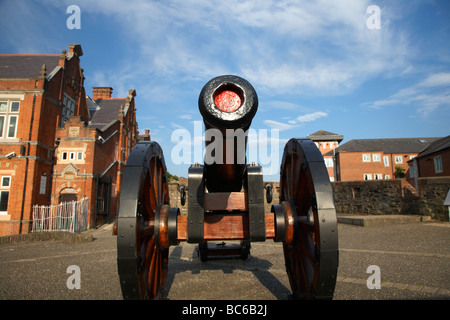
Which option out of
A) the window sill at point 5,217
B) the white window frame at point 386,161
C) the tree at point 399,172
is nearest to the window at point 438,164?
the tree at point 399,172

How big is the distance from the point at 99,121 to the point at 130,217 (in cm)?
2210

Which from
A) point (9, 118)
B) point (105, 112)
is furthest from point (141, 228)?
point (105, 112)

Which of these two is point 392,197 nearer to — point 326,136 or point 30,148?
point 30,148

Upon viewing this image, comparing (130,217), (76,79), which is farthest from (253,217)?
(76,79)

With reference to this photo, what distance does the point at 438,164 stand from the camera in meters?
25.0

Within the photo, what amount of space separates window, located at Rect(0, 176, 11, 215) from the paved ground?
7335 millimetres

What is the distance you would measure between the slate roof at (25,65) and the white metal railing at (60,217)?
779cm

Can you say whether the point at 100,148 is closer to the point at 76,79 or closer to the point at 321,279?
the point at 76,79

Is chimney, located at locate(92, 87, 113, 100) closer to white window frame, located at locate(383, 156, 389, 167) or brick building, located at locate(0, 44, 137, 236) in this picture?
brick building, located at locate(0, 44, 137, 236)

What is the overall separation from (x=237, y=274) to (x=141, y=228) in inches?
117

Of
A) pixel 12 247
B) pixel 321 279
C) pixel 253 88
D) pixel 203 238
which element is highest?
pixel 253 88

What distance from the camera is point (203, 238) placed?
2941 millimetres

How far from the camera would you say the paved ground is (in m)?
3.94
